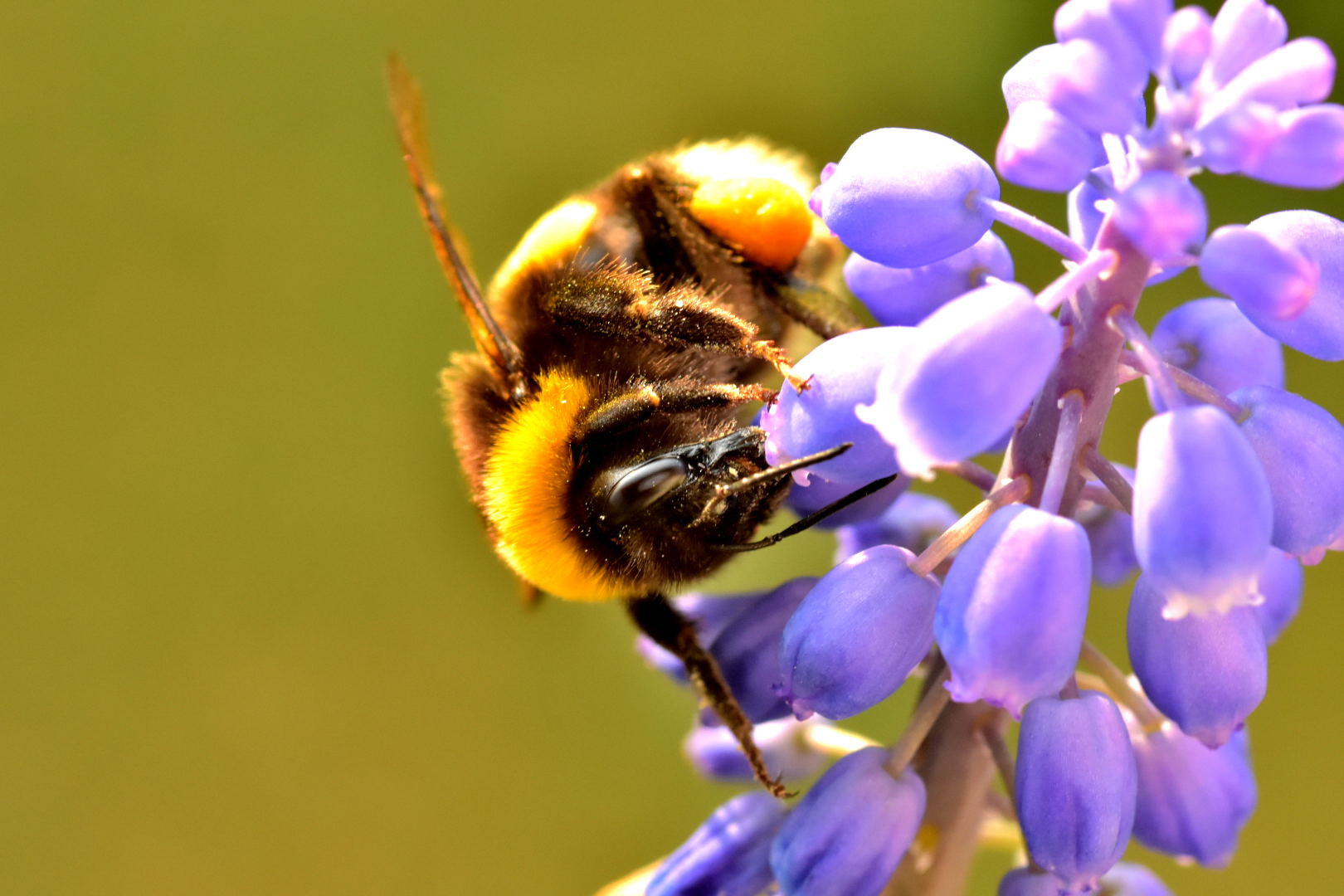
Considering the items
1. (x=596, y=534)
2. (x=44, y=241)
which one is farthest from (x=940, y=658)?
(x=44, y=241)

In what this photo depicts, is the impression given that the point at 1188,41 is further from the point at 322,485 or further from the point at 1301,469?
the point at 322,485

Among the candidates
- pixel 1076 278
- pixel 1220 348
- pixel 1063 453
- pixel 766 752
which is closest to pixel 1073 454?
pixel 1063 453

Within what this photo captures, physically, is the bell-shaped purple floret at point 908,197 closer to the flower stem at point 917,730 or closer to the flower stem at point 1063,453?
the flower stem at point 1063,453

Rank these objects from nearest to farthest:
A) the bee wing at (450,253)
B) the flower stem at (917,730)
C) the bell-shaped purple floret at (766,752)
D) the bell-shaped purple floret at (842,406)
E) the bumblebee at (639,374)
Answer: the bell-shaped purple floret at (842,406), the flower stem at (917,730), the bumblebee at (639,374), the bee wing at (450,253), the bell-shaped purple floret at (766,752)

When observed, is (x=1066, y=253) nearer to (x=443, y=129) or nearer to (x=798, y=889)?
(x=798, y=889)

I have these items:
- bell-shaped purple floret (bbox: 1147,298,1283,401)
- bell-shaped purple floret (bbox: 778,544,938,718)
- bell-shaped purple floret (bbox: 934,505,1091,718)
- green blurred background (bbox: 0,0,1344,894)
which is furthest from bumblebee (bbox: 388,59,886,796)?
green blurred background (bbox: 0,0,1344,894)

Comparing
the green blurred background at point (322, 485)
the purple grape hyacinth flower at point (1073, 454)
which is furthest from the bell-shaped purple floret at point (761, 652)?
the green blurred background at point (322, 485)
